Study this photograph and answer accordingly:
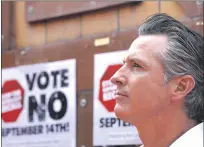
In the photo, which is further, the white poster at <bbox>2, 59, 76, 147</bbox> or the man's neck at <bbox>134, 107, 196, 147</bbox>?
the white poster at <bbox>2, 59, 76, 147</bbox>

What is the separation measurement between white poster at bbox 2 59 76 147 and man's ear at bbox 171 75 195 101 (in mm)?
2284

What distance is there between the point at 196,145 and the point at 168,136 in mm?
76

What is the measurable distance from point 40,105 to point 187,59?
250cm

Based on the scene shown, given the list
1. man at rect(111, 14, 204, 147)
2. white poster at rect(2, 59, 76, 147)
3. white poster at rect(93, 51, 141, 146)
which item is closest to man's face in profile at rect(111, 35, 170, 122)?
man at rect(111, 14, 204, 147)

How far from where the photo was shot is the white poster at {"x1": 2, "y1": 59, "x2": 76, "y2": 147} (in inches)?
141

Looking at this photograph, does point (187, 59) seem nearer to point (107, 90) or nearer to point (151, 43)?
point (151, 43)

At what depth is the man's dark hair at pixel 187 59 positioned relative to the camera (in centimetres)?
128

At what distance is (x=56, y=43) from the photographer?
373cm

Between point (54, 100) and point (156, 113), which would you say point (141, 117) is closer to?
point (156, 113)

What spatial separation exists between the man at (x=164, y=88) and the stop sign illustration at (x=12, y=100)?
260cm

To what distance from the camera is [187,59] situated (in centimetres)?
128

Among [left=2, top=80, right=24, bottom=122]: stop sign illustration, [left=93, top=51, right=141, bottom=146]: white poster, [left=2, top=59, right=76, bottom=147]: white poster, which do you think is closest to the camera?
[left=93, top=51, right=141, bottom=146]: white poster

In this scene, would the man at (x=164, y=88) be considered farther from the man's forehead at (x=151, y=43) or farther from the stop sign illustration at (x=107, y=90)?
the stop sign illustration at (x=107, y=90)

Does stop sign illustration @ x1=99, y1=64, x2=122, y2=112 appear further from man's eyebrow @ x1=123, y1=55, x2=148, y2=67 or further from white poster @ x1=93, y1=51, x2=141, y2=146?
man's eyebrow @ x1=123, y1=55, x2=148, y2=67
